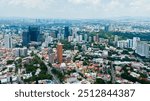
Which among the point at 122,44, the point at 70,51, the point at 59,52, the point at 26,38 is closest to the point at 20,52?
the point at 26,38

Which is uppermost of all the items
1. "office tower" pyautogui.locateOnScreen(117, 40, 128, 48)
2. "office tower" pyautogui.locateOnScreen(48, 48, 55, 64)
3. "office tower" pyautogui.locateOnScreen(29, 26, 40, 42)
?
"office tower" pyautogui.locateOnScreen(29, 26, 40, 42)

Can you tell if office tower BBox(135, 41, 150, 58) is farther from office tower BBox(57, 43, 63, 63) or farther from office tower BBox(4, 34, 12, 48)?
office tower BBox(4, 34, 12, 48)

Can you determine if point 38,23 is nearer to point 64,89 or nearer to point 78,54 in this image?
point 78,54

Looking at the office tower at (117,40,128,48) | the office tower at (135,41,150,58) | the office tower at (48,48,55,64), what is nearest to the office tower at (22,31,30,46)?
the office tower at (48,48,55,64)

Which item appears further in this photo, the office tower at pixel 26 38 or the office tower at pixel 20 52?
the office tower at pixel 26 38

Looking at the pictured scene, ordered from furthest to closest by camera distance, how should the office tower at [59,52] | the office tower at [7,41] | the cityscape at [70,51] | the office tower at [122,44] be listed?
the office tower at [122,44]
the office tower at [7,41]
the office tower at [59,52]
the cityscape at [70,51]

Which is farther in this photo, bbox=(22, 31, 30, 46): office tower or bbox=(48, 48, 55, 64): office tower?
bbox=(22, 31, 30, 46): office tower

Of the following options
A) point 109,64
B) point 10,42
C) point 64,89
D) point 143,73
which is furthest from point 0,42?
point 64,89

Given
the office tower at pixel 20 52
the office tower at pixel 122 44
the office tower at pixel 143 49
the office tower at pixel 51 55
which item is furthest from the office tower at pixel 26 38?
the office tower at pixel 143 49

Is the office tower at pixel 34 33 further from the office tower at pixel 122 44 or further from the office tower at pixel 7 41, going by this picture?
the office tower at pixel 122 44

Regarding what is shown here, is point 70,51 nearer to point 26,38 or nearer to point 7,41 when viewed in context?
point 26,38
